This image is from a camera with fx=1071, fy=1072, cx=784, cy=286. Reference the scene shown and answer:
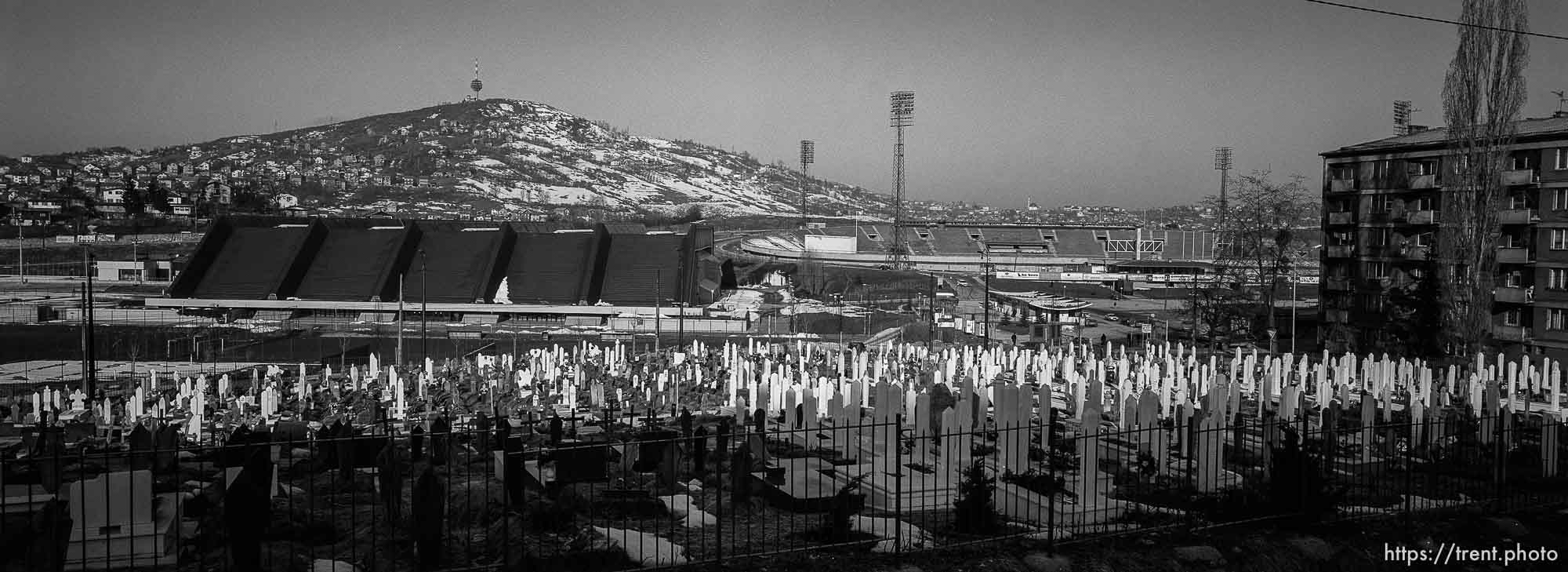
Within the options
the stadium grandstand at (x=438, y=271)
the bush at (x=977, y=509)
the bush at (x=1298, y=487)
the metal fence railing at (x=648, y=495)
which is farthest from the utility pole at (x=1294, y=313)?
the stadium grandstand at (x=438, y=271)

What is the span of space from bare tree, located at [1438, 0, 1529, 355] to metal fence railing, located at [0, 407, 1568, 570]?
11265 mm

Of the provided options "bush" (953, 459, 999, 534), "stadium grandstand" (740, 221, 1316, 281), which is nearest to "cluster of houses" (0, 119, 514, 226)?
"stadium grandstand" (740, 221, 1316, 281)

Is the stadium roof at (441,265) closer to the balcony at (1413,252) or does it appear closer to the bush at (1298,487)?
the balcony at (1413,252)

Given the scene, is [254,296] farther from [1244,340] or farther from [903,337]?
[1244,340]

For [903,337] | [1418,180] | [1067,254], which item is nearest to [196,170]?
[1067,254]

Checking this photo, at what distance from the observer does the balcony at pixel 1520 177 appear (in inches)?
993

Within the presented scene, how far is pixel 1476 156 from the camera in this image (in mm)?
24156

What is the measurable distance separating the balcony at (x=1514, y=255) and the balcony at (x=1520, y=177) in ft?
5.04

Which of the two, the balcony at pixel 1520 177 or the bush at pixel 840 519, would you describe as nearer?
the bush at pixel 840 519

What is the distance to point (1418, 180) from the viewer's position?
28828 millimetres

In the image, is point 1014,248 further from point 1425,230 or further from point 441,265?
point 1425,230

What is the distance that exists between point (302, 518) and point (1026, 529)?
6.26 meters

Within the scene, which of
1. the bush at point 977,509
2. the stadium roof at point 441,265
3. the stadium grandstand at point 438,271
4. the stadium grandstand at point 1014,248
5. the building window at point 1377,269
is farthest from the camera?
the stadium grandstand at point 1014,248

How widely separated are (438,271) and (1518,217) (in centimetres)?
3713
